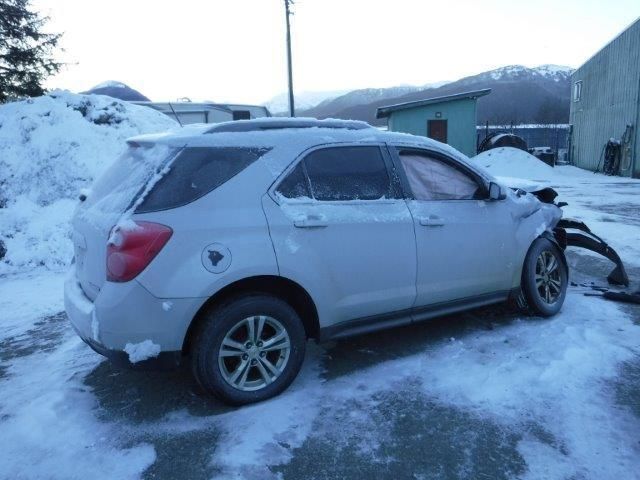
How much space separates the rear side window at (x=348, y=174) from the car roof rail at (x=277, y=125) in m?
0.26

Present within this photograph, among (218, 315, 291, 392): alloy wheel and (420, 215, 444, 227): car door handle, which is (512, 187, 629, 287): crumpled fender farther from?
(218, 315, 291, 392): alloy wheel

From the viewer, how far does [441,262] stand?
4.09 m

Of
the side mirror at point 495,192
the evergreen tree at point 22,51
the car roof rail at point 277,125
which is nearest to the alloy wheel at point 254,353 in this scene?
the car roof rail at point 277,125

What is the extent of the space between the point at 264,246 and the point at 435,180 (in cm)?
169

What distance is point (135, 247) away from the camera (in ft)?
9.84

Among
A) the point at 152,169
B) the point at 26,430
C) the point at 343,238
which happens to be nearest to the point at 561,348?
the point at 343,238

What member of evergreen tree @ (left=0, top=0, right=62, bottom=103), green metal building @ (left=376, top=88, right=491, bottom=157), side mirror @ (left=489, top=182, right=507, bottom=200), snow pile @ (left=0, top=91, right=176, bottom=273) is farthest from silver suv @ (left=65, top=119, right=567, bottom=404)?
green metal building @ (left=376, top=88, right=491, bottom=157)

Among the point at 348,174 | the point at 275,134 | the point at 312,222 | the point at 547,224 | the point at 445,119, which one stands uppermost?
the point at 445,119

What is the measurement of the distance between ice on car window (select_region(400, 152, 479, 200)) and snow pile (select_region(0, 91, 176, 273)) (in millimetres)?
4654

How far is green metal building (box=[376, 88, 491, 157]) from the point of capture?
25.4 metres

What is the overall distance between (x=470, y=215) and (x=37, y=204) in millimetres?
6713

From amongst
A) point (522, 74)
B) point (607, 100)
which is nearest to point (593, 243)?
point (607, 100)

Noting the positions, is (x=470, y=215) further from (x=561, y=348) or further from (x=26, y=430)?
(x=26, y=430)

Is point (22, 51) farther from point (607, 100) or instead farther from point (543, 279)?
point (607, 100)
